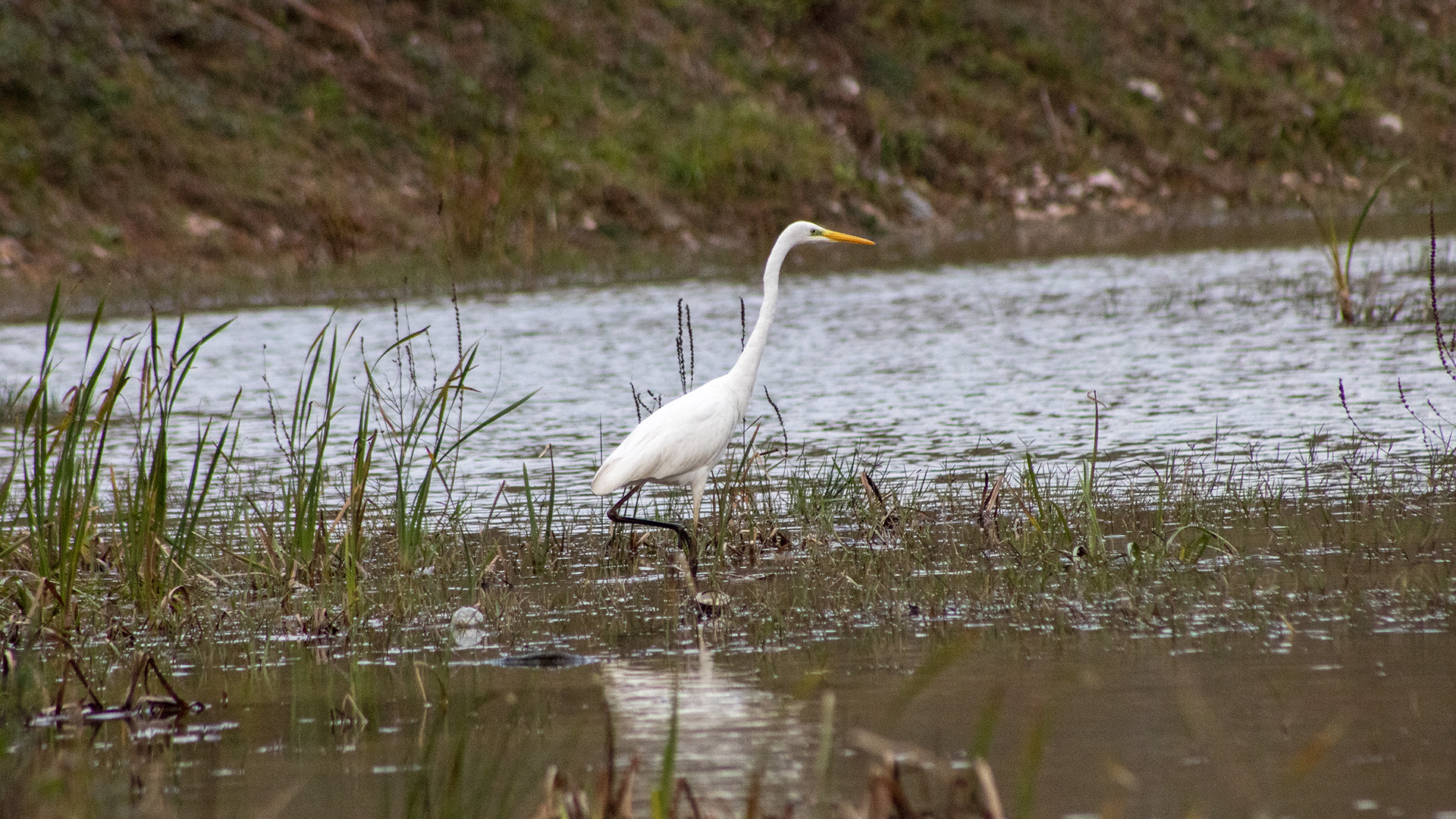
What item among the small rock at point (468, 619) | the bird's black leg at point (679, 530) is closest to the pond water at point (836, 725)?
the small rock at point (468, 619)

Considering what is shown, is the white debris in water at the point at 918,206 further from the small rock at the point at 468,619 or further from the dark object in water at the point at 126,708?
the dark object in water at the point at 126,708

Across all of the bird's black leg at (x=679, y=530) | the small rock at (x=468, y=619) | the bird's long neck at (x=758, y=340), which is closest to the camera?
the small rock at (x=468, y=619)

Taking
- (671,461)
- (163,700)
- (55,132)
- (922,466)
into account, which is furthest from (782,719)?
(55,132)

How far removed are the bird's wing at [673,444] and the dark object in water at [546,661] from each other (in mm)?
1737

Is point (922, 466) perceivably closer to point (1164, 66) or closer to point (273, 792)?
point (273, 792)

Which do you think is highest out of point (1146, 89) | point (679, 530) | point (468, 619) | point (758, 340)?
point (1146, 89)

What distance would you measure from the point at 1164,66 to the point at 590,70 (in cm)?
1339

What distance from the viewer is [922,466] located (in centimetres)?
874

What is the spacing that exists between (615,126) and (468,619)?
71.2 ft

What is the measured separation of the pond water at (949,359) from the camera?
949cm

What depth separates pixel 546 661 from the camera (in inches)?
214

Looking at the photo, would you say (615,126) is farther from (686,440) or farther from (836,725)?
(836,725)

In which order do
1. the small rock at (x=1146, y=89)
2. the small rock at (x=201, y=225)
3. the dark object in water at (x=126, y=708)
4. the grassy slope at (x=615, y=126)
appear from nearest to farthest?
the dark object in water at (x=126, y=708) < the small rock at (x=201, y=225) < the grassy slope at (x=615, y=126) < the small rock at (x=1146, y=89)

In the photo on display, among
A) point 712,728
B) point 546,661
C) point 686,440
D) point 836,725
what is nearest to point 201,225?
Answer: point 686,440
